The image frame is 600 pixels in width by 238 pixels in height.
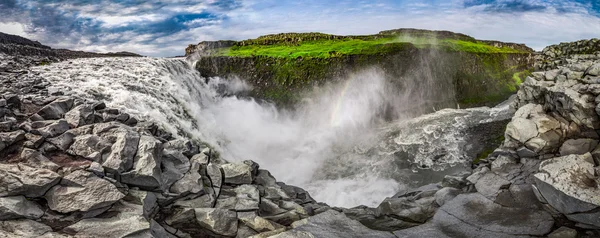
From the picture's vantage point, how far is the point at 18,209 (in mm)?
8180

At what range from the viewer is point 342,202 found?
1750 centimetres

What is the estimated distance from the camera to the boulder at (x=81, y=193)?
8.80 m

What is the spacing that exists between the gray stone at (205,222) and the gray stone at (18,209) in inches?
127

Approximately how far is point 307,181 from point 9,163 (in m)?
14.0

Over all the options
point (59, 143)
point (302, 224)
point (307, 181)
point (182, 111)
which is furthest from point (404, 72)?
point (59, 143)

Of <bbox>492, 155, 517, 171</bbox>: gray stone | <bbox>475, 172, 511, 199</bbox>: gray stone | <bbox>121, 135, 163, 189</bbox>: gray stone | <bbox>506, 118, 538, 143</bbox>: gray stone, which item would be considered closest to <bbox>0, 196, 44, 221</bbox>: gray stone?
<bbox>121, 135, 163, 189</bbox>: gray stone

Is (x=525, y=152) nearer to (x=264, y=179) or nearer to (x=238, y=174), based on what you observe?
(x=264, y=179)

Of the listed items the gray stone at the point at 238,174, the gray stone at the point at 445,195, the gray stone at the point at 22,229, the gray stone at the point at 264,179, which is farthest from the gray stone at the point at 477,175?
the gray stone at the point at 22,229

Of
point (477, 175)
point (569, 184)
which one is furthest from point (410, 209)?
point (569, 184)

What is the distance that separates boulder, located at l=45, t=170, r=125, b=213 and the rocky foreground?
3cm

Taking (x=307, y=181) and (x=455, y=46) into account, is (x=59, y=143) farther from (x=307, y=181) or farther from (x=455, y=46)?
(x=455, y=46)

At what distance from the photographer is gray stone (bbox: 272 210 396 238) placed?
9.96 meters

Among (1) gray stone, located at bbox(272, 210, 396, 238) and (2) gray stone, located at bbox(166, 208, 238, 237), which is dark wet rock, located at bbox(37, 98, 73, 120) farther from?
(1) gray stone, located at bbox(272, 210, 396, 238)

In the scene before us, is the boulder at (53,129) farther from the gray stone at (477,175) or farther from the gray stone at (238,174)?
the gray stone at (477,175)
